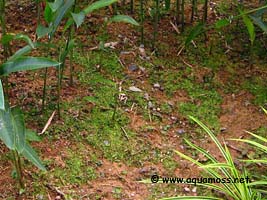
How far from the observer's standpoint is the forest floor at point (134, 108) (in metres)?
1.58

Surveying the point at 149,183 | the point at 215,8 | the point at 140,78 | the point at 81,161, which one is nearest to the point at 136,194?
the point at 149,183

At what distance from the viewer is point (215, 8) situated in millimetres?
2408

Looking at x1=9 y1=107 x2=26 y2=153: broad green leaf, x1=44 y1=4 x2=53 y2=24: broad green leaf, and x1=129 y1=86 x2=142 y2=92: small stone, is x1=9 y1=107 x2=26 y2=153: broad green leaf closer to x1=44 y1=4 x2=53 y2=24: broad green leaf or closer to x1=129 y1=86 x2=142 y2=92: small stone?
x1=44 y1=4 x2=53 y2=24: broad green leaf

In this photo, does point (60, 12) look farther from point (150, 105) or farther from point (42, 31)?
point (150, 105)

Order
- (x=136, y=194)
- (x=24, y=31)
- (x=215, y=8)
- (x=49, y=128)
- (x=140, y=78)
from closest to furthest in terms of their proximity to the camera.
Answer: (x=136, y=194), (x=49, y=128), (x=140, y=78), (x=24, y=31), (x=215, y=8)

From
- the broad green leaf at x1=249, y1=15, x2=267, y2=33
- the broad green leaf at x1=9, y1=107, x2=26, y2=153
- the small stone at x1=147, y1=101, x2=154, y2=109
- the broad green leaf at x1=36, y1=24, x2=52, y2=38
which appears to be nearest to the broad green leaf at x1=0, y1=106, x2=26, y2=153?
the broad green leaf at x1=9, y1=107, x2=26, y2=153

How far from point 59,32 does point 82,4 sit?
0.60 ft

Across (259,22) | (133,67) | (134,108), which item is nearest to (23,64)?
(134,108)

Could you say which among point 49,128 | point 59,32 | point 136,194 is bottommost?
point 136,194

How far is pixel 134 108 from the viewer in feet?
6.08

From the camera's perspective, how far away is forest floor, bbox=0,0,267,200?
1578mm

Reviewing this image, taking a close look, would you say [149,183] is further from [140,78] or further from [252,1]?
[252,1]

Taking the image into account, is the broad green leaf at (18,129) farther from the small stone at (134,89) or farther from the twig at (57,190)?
the small stone at (134,89)

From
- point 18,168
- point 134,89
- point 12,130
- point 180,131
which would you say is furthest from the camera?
point 134,89
